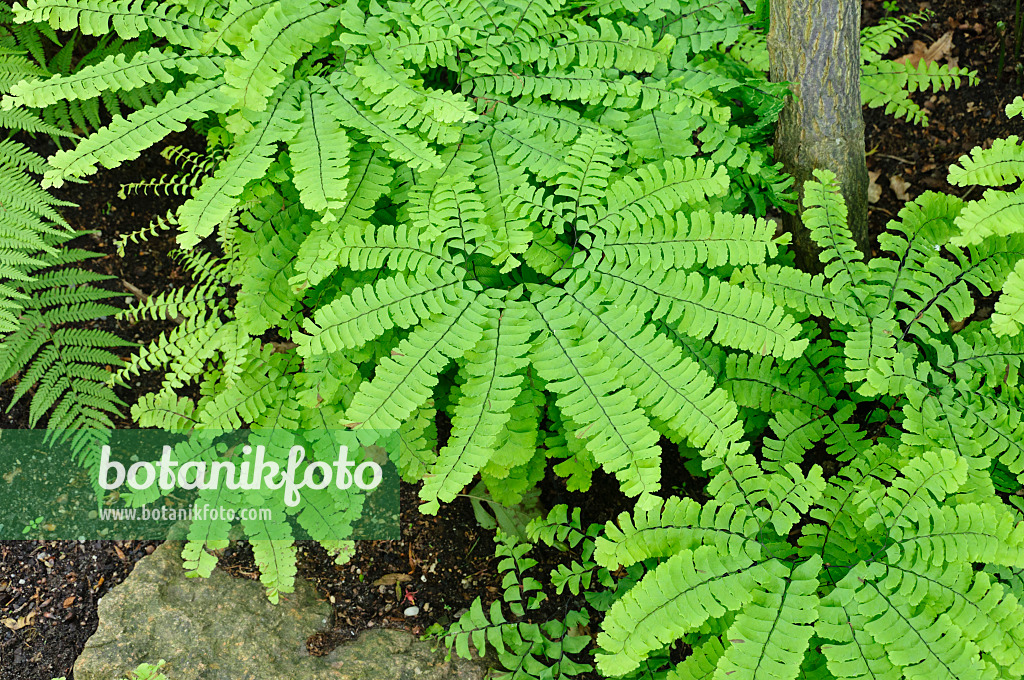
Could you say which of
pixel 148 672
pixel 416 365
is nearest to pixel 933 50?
pixel 416 365

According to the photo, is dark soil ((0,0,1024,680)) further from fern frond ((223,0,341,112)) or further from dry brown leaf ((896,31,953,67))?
fern frond ((223,0,341,112))

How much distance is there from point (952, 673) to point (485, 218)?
1964 mm

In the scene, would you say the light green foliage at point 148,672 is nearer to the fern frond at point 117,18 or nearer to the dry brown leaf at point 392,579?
the dry brown leaf at point 392,579

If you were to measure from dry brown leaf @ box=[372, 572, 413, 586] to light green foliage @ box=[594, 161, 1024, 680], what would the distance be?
1.15m

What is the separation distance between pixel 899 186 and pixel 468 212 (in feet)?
8.79

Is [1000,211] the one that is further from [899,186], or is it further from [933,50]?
[933,50]

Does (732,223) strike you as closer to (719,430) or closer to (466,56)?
(719,430)

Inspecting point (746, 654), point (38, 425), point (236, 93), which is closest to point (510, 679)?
point (746, 654)

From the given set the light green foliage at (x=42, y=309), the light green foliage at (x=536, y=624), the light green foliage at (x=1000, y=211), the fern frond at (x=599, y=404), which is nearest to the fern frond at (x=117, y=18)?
the light green foliage at (x=42, y=309)

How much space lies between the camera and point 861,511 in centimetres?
231

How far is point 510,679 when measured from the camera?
2.76 metres

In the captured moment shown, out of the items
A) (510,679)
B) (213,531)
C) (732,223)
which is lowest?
(510,679)

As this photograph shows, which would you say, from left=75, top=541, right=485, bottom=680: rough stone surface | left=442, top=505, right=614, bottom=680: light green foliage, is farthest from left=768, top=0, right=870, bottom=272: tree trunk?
left=75, top=541, right=485, bottom=680: rough stone surface

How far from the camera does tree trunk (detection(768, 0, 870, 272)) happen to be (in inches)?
108
